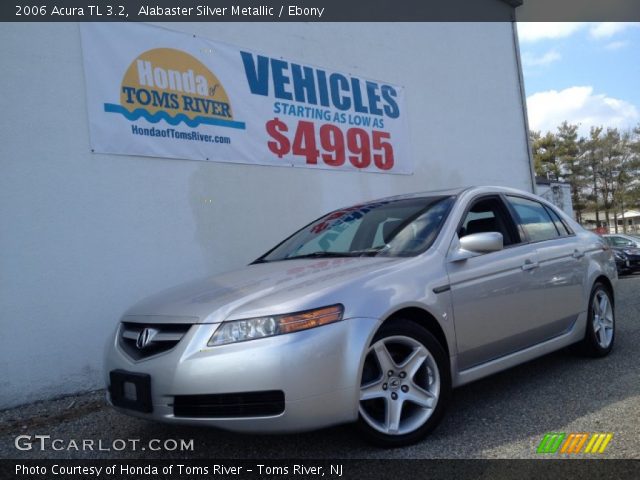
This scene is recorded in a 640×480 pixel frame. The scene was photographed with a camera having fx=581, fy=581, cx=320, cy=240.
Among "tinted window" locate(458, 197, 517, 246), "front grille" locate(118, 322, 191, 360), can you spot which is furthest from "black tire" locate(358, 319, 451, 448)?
"tinted window" locate(458, 197, 517, 246)

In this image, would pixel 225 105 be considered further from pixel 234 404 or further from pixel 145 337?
pixel 234 404

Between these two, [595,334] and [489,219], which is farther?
[595,334]

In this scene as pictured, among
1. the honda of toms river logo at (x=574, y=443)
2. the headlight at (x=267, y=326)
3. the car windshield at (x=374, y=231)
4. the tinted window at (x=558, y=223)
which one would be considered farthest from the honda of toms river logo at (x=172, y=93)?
the honda of toms river logo at (x=574, y=443)

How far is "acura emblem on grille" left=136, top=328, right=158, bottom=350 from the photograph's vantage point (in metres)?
3.08

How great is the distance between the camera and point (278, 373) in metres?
2.70

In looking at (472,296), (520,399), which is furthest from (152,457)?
(520,399)

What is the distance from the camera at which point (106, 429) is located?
4.03 meters

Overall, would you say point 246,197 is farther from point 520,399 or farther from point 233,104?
point 520,399

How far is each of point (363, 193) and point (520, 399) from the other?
4.51 metres

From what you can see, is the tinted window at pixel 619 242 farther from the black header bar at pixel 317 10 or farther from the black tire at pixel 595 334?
the black tire at pixel 595 334

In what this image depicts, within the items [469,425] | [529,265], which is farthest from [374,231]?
[469,425]

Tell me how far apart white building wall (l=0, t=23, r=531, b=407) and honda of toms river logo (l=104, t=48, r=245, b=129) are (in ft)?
1.39

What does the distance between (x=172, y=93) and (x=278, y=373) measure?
14.1 ft
